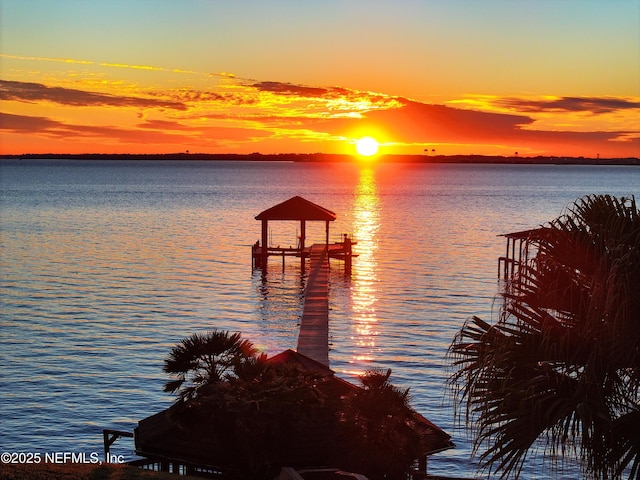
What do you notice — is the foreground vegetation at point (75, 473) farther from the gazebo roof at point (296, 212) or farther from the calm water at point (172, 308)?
the gazebo roof at point (296, 212)

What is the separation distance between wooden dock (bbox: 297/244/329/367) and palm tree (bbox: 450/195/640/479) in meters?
12.9

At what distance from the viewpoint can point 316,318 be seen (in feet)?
95.9

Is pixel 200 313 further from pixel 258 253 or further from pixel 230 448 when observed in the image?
pixel 230 448

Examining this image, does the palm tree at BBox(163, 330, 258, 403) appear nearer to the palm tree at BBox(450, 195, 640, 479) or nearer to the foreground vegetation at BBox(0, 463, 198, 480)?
the foreground vegetation at BBox(0, 463, 198, 480)

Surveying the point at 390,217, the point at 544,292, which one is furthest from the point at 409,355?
the point at 390,217

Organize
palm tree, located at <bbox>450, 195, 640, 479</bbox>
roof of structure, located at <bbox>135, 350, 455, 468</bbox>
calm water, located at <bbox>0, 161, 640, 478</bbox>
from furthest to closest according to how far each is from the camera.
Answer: calm water, located at <bbox>0, 161, 640, 478</bbox> < roof of structure, located at <bbox>135, 350, 455, 468</bbox> < palm tree, located at <bbox>450, 195, 640, 479</bbox>

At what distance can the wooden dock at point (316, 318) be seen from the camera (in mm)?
23922

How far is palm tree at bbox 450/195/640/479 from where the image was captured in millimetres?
7305

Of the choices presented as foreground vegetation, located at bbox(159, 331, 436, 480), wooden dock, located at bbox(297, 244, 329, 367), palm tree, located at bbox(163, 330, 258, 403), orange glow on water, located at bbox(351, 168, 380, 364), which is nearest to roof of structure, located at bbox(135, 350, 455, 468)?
foreground vegetation, located at bbox(159, 331, 436, 480)

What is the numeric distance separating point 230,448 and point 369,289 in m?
32.9

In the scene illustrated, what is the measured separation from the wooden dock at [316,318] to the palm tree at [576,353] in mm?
12866

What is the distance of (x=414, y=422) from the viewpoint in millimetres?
12812

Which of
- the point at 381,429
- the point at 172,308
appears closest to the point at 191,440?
the point at 381,429

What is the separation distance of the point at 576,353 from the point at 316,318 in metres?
21.8
